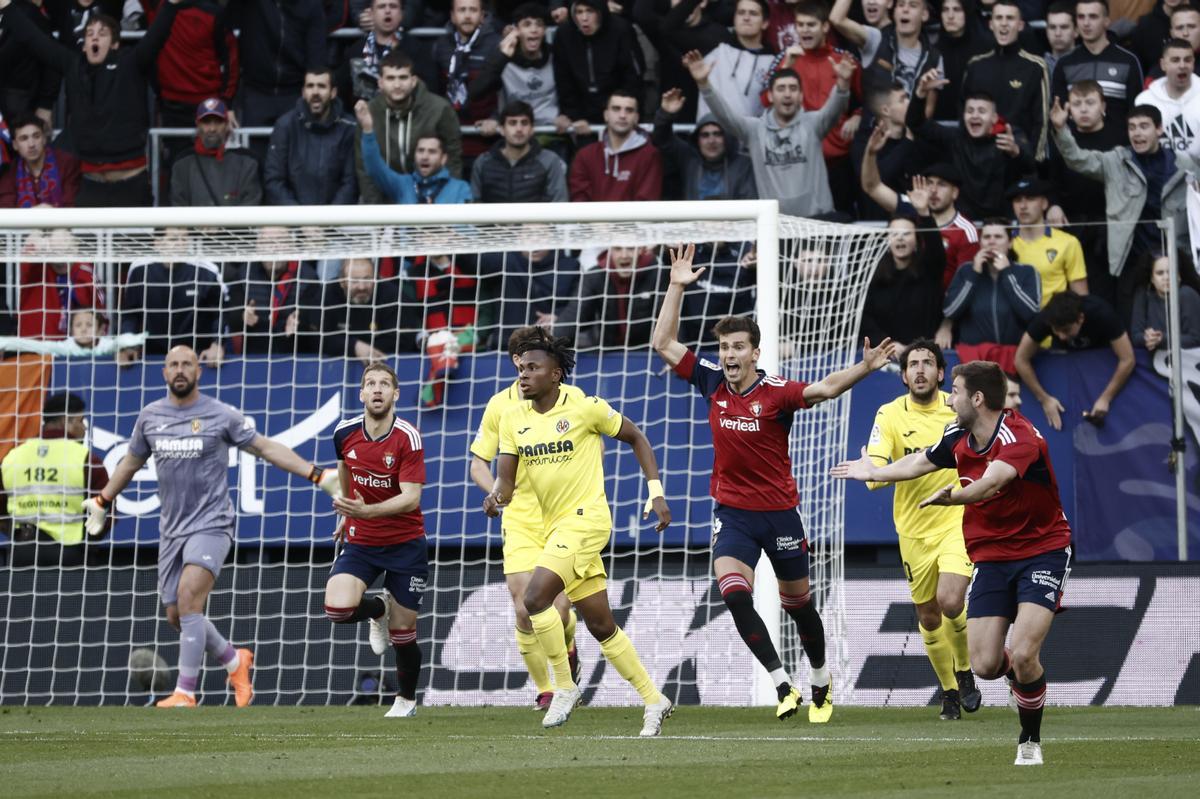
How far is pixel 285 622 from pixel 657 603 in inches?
119

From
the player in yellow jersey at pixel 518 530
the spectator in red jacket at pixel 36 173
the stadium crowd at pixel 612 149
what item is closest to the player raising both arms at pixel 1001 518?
the player in yellow jersey at pixel 518 530

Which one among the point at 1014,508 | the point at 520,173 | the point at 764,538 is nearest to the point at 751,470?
the point at 764,538

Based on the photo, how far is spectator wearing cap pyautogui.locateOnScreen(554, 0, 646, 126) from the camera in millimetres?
17125

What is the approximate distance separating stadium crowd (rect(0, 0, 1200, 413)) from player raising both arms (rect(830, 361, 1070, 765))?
5481mm

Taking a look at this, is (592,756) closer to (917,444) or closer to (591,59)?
(917,444)

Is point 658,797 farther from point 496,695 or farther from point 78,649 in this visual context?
point 78,649

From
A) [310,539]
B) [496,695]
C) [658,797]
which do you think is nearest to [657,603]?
[496,695]

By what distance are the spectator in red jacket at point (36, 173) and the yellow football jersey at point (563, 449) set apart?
26.7ft

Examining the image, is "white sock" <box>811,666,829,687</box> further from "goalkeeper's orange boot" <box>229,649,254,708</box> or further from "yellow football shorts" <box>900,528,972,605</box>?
"goalkeeper's orange boot" <box>229,649,254,708</box>

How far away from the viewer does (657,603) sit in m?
13.8

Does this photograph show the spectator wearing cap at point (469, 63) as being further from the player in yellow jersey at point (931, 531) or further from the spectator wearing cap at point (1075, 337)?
the player in yellow jersey at point (931, 531)

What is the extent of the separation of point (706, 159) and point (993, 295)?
3157mm

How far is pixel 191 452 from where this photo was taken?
43.0ft

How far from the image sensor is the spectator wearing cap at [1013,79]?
16.0 meters
